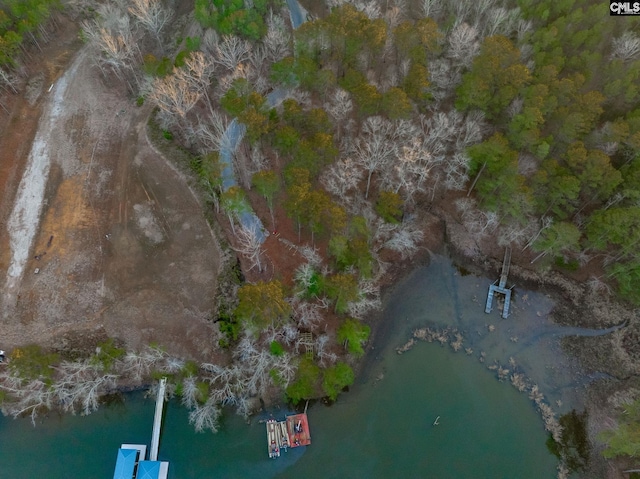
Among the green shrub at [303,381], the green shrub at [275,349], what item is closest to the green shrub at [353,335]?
the green shrub at [303,381]

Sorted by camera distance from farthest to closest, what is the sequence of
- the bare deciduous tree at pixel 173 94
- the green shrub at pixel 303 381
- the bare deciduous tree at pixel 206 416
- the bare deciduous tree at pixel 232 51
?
the bare deciduous tree at pixel 232 51, the bare deciduous tree at pixel 173 94, the green shrub at pixel 303 381, the bare deciduous tree at pixel 206 416

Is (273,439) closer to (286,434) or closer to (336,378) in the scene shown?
(286,434)

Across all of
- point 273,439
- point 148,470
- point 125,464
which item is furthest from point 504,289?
point 125,464

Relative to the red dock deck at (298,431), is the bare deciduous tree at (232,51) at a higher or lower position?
higher

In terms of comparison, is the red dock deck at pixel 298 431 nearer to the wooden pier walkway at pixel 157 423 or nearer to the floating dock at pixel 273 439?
the floating dock at pixel 273 439

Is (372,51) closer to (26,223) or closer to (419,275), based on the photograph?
(419,275)

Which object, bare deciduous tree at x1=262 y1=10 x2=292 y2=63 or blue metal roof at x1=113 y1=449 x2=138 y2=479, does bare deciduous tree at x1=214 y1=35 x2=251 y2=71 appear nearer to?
bare deciduous tree at x1=262 y1=10 x2=292 y2=63
